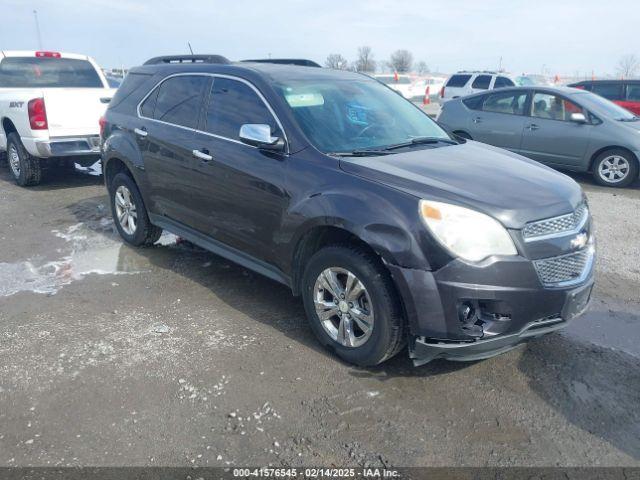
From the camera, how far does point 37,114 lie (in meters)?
7.67

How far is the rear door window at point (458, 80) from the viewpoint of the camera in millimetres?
18219

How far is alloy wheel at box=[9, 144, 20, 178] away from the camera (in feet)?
27.9

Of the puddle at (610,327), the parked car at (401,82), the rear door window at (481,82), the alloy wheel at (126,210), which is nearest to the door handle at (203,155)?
the alloy wheel at (126,210)

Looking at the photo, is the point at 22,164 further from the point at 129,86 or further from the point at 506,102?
the point at 506,102

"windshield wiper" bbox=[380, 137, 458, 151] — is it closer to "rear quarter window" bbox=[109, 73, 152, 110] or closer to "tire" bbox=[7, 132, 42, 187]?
"rear quarter window" bbox=[109, 73, 152, 110]

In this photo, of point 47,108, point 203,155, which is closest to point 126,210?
point 203,155

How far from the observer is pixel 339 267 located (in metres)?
3.35

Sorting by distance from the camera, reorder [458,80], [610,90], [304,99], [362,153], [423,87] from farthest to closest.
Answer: [423,87] → [458,80] → [610,90] → [304,99] → [362,153]

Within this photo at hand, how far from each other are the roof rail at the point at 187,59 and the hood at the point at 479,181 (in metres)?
2.08

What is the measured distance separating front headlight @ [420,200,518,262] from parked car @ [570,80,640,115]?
12039mm

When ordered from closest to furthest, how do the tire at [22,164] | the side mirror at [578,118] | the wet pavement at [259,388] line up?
the wet pavement at [259,388], the tire at [22,164], the side mirror at [578,118]

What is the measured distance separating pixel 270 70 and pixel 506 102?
658 cm

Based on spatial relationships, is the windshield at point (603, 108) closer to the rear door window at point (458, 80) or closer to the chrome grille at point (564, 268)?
the chrome grille at point (564, 268)

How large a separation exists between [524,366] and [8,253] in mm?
5070
